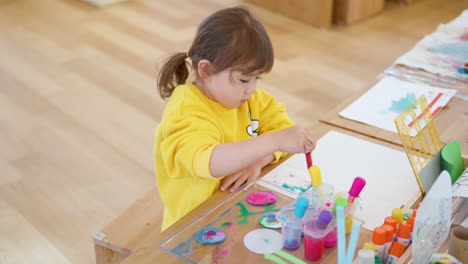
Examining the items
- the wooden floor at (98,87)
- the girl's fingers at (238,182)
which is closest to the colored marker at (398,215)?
the girl's fingers at (238,182)

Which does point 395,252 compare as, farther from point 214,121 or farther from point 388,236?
Answer: point 214,121

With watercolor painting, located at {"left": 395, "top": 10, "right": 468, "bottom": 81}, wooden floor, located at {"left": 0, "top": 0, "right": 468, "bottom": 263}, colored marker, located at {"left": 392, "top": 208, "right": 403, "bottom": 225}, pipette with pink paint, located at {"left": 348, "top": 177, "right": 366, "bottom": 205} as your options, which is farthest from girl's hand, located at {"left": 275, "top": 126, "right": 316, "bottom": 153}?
watercolor painting, located at {"left": 395, "top": 10, "right": 468, "bottom": 81}

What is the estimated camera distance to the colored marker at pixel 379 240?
3.15 feet

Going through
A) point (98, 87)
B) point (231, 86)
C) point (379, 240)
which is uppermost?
point (231, 86)

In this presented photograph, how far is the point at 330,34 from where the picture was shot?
3.47 meters

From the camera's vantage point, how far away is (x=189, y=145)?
3.82 ft

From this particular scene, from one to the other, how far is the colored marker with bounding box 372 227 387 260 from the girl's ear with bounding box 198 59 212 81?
473 mm

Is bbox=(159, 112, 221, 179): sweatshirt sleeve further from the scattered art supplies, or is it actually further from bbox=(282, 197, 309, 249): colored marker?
the scattered art supplies

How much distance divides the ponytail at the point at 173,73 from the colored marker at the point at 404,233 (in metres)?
0.62

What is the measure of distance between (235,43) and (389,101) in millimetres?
686

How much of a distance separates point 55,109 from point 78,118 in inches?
5.8

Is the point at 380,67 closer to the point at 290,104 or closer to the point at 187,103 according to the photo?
the point at 290,104

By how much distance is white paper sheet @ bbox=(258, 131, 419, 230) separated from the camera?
4.01ft

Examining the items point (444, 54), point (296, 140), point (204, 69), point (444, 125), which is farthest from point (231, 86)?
point (444, 54)
